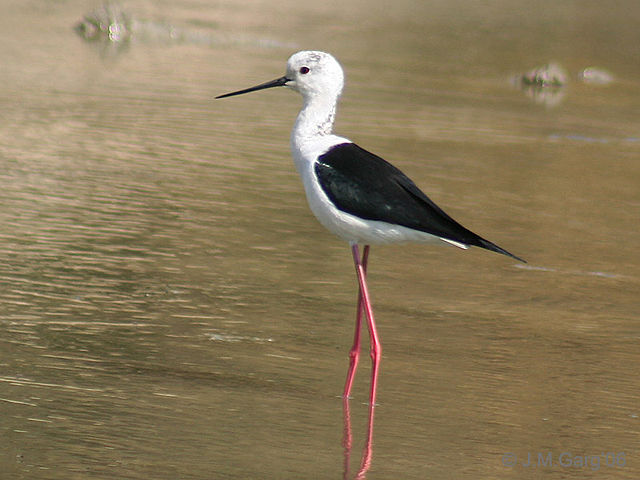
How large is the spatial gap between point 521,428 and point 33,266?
276 cm

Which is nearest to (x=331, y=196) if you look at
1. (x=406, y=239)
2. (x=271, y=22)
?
(x=406, y=239)

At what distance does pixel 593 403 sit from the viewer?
504 centimetres

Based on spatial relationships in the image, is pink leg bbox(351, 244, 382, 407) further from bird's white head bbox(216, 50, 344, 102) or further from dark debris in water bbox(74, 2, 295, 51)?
dark debris in water bbox(74, 2, 295, 51)

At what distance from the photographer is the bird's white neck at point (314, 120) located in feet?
17.4

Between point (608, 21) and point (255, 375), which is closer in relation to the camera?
point (255, 375)

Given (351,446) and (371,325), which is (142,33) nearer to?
(371,325)

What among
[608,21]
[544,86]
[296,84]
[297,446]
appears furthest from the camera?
[608,21]

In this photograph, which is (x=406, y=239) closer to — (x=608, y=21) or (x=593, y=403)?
(x=593, y=403)

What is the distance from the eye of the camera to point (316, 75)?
17.5 feet

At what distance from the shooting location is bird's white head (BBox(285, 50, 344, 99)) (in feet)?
17.5

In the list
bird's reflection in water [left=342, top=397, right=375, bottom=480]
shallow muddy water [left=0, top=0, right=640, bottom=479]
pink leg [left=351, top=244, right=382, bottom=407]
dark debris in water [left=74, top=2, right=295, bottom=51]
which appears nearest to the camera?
bird's reflection in water [left=342, top=397, right=375, bottom=480]

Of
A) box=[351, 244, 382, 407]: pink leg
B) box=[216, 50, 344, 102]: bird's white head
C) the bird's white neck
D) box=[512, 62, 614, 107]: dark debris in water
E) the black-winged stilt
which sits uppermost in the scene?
box=[216, 50, 344, 102]: bird's white head

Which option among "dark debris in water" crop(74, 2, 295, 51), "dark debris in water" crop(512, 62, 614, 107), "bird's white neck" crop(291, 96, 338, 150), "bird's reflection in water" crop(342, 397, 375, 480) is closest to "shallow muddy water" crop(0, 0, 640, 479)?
"bird's reflection in water" crop(342, 397, 375, 480)

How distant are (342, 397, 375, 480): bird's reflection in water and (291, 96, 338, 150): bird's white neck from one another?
117 cm
